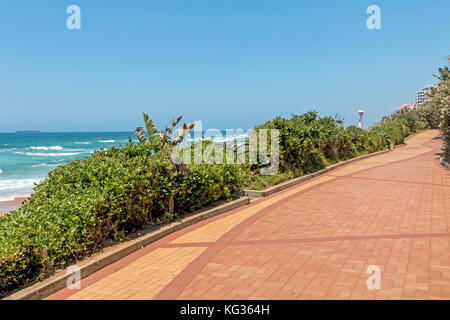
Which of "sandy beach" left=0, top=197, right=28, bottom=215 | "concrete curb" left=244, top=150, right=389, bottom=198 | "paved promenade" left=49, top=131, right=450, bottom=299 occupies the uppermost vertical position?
"concrete curb" left=244, top=150, right=389, bottom=198

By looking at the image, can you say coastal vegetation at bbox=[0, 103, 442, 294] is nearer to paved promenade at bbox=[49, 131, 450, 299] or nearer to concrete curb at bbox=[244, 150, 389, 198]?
concrete curb at bbox=[244, 150, 389, 198]

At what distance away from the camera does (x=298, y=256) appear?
5109 millimetres

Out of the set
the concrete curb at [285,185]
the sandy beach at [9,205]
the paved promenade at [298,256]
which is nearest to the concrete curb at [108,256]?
the paved promenade at [298,256]

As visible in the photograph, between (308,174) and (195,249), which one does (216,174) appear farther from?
(308,174)

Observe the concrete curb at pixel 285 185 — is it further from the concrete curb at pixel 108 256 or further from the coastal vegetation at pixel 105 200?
the concrete curb at pixel 108 256

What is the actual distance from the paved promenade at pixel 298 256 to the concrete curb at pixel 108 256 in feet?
0.37

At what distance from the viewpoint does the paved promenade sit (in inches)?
162

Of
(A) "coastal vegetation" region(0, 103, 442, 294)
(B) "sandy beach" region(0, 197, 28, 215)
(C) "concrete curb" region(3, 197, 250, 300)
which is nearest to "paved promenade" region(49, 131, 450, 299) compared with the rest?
(C) "concrete curb" region(3, 197, 250, 300)

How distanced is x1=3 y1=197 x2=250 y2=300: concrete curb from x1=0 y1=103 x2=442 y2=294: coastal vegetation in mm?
147

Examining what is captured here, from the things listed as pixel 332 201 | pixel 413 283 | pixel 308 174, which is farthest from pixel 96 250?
pixel 308 174

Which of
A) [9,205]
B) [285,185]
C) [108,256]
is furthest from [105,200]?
[9,205]

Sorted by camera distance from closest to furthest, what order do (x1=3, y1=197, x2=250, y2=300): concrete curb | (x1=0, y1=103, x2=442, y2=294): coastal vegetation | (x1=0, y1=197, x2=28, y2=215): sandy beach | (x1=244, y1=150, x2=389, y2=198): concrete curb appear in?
(x1=3, y1=197, x2=250, y2=300): concrete curb
(x1=0, y1=103, x2=442, y2=294): coastal vegetation
(x1=244, y1=150, x2=389, y2=198): concrete curb
(x1=0, y1=197, x2=28, y2=215): sandy beach

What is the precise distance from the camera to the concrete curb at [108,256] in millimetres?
4105
